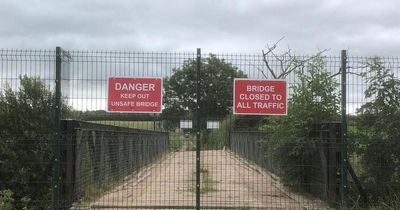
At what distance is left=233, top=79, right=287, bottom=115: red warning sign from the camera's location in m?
10.9

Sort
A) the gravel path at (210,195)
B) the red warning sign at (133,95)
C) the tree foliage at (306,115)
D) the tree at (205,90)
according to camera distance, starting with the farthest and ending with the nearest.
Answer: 1. the tree foliage at (306,115)
2. the gravel path at (210,195)
3. the tree at (205,90)
4. the red warning sign at (133,95)

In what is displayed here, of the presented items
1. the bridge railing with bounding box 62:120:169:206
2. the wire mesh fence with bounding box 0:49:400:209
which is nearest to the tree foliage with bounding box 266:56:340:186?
the wire mesh fence with bounding box 0:49:400:209

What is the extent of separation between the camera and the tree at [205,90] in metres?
11.3

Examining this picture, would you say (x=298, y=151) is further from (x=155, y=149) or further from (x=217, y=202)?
(x=155, y=149)

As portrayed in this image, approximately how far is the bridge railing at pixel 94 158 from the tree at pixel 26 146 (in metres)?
0.42

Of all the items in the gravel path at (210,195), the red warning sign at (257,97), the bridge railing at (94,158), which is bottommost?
the gravel path at (210,195)

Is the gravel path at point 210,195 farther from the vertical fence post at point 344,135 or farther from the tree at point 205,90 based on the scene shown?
the tree at point 205,90

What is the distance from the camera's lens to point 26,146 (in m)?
11.2

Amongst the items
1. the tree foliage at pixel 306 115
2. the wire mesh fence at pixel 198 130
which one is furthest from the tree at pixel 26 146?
the tree foliage at pixel 306 115

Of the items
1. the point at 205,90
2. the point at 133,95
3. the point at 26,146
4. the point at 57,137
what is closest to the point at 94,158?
the point at 26,146

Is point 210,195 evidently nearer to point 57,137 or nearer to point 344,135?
point 344,135

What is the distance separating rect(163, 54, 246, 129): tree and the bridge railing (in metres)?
1.94

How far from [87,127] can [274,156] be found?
17.4 feet

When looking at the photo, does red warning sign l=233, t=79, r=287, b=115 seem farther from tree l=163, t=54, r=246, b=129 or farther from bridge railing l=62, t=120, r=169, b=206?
bridge railing l=62, t=120, r=169, b=206
